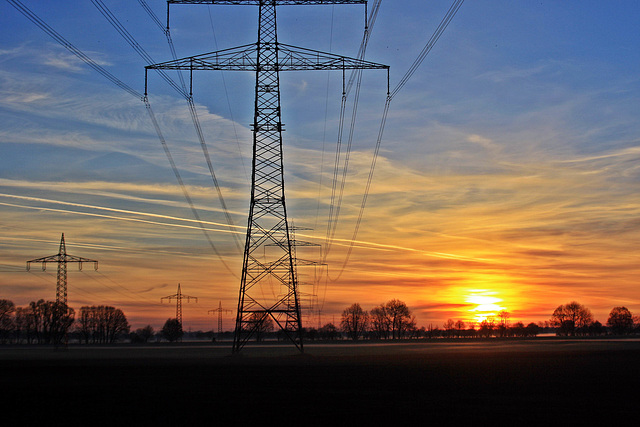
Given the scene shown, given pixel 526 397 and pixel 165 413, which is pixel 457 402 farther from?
pixel 165 413

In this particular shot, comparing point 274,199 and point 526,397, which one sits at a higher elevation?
point 274,199

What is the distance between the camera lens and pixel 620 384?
35.3 meters

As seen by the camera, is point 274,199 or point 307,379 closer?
point 307,379


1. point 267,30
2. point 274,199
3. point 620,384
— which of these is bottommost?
point 620,384

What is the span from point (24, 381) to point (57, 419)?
60.3 ft

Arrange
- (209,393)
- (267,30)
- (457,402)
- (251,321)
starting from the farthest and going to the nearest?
(251,321)
(267,30)
(209,393)
(457,402)

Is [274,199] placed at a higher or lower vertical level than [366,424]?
higher

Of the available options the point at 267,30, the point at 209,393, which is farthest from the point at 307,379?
the point at 267,30

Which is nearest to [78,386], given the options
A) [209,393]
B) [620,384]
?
[209,393]

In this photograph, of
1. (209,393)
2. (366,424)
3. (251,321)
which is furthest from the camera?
(251,321)

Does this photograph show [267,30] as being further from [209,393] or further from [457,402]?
[457,402]

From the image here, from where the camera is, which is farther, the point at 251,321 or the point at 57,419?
the point at 251,321

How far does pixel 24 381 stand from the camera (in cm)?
3988

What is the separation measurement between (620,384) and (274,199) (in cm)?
2961
